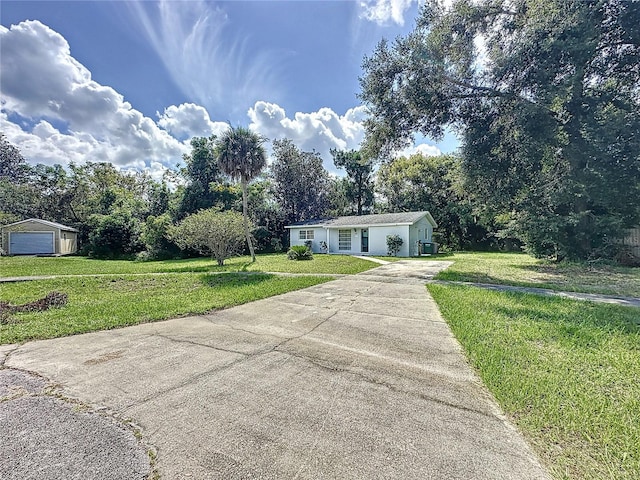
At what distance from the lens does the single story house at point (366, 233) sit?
19.8 metres

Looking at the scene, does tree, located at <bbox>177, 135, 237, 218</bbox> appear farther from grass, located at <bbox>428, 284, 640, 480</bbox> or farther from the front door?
grass, located at <bbox>428, 284, 640, 480</bbox>

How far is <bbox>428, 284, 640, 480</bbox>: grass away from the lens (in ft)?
6.32

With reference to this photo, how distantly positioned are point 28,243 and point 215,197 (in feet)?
47.5

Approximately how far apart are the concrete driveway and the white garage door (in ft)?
83.9

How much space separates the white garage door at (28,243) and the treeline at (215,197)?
2.27 meters

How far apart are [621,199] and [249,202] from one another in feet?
78.9

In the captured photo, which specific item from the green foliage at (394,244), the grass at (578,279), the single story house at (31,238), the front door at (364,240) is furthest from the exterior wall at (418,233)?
the single story house at (31,238)

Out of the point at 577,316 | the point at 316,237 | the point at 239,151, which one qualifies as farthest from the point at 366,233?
the point at 577,316

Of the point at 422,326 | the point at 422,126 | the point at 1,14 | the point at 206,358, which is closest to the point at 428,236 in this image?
the point at 422,126

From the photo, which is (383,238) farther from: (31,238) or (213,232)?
(31,238)

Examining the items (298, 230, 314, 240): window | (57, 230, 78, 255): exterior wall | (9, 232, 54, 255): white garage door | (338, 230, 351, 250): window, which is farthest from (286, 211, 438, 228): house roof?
(9, 232, 54, 255): white garage door

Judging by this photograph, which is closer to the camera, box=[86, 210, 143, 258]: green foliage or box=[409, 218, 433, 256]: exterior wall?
box=[409, 218, 433, 256]: exterior wall

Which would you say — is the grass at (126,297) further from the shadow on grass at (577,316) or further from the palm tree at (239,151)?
the palm tree at (239,151)

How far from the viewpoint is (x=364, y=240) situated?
2183 cm
